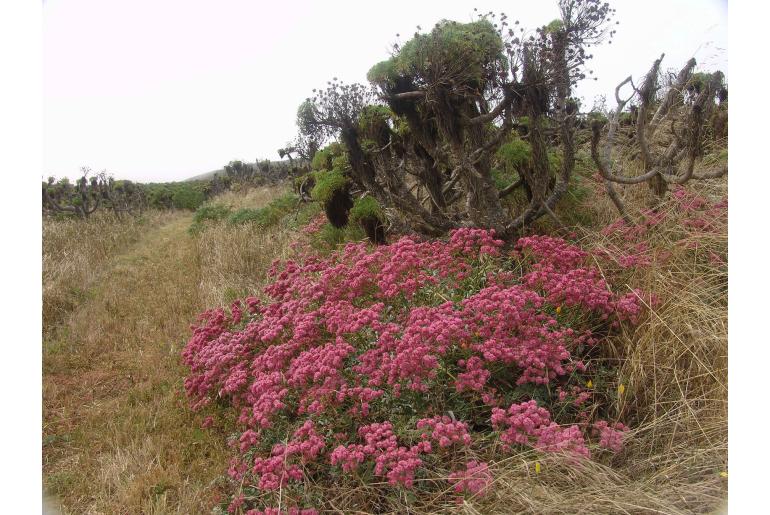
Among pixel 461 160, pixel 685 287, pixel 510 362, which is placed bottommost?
pixel 510 362

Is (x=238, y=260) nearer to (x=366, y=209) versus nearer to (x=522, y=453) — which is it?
(x=366, y=209)

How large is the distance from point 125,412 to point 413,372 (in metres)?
2.55

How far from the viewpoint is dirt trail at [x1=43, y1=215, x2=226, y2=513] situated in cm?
310

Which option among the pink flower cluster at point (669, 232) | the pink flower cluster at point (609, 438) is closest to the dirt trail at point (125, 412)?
the pink flower cluster at point (609, 438)

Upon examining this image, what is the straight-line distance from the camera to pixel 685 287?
351cm

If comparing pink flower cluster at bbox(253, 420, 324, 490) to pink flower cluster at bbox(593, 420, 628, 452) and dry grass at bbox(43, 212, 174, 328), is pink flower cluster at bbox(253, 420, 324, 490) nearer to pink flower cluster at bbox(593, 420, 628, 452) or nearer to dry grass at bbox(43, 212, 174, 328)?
pink flower cluster at bbox(593, 420, 628, 452)

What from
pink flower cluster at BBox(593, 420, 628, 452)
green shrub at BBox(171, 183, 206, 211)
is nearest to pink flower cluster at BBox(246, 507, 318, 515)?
pink flower cluster at BBox(593, 420, 628, 452)

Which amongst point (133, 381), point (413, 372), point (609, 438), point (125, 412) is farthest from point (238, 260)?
point (609, 438)

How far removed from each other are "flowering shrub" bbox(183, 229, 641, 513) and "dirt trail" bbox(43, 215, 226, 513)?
0.27 meters

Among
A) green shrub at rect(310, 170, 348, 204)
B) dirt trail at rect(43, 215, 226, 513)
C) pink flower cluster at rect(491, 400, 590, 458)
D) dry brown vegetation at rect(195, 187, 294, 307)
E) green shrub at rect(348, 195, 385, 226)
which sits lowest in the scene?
dirt trail at rect(43, 215, 226, 513)

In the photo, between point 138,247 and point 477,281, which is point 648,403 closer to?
point 477,281

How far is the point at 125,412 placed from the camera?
13.4 feet

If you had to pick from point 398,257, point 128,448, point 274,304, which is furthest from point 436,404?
point 128,448

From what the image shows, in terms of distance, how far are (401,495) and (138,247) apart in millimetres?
11562
